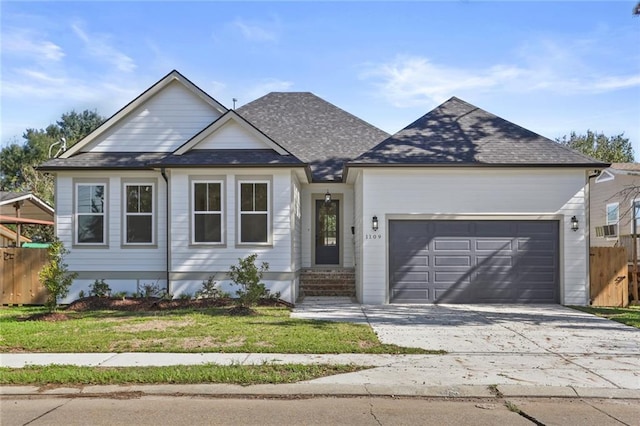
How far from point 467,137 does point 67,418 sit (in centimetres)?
1311

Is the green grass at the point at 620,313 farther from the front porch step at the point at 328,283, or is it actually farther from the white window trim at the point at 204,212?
the white window trim at the point at 204,212

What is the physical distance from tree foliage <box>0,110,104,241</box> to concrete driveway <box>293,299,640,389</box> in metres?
29.6

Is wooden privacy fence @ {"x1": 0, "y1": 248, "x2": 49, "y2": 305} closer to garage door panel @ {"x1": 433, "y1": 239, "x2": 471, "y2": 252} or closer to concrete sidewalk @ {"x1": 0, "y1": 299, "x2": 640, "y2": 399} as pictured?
concrete sidewalk @ {"x1": 0, "y1": 299, "x2": 640, "y2": 399}

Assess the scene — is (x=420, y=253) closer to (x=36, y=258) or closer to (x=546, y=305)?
(x=546, y=305)

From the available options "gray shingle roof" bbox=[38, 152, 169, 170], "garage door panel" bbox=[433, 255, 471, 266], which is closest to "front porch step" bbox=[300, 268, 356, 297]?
"garage door panel" bbox=[433, 255, 471, 266]

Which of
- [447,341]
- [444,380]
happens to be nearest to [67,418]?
[444,380]

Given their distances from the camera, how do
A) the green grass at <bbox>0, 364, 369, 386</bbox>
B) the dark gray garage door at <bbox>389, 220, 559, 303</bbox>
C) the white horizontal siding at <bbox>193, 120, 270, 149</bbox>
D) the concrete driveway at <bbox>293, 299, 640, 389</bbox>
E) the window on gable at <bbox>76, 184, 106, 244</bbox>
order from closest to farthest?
1. the green grass at <bbox>0, 364, 369, 386</bbox>
2. the concrete driveway at <bbox>293, 299, 640, 389</bbox>
3. the dark gray garage door at <bbox>389, 220, 559, 303</bbox>
4. the white horizontal siding at <bbox>193, 120, 270, 149</bbox>
5. the window on gable at <bbox>76, 184, 106, 244</bbox>

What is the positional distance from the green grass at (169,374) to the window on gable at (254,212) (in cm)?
785

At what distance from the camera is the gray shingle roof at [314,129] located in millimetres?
19258

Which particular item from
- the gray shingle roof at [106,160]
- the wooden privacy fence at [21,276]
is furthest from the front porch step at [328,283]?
the wooden privacy fence at [21,276]

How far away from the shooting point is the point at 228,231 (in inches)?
597

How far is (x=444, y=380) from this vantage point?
698 cm

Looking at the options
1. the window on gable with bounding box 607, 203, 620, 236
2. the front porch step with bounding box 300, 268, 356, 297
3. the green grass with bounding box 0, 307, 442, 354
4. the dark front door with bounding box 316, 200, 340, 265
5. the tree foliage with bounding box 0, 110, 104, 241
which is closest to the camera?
the green grass with bounding box 0, 307, 442, 354

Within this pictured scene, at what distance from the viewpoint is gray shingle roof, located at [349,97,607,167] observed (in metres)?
14.7
